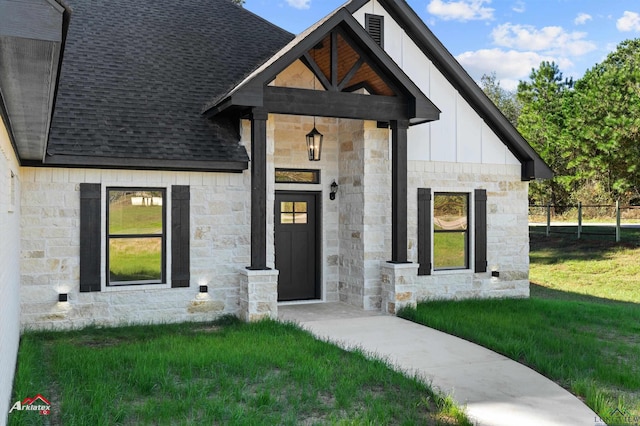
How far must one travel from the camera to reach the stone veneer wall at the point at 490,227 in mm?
11320

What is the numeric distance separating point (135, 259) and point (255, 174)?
7.88 feet

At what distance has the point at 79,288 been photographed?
29.6 feet

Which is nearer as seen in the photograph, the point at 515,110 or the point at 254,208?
the point at 254,208

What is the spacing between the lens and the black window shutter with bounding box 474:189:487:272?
11734mm

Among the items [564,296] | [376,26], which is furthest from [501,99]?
[376,26]

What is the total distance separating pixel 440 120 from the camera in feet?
37.8

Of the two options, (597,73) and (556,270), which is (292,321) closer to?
(556,270)

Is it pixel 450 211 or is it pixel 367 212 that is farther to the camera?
pixel 450 211

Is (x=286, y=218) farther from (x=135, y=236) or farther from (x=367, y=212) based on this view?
(x=135, y=236)

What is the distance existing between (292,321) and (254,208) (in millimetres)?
1842

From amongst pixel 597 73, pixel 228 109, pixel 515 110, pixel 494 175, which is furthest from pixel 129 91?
pixel 515 110

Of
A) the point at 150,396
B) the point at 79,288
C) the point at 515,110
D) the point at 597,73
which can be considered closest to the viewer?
the point at 150,396

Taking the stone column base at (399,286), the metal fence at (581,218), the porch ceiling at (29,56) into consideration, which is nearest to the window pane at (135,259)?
the stone column base at (399,286)

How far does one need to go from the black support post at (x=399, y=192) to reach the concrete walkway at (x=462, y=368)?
3.84 ft
